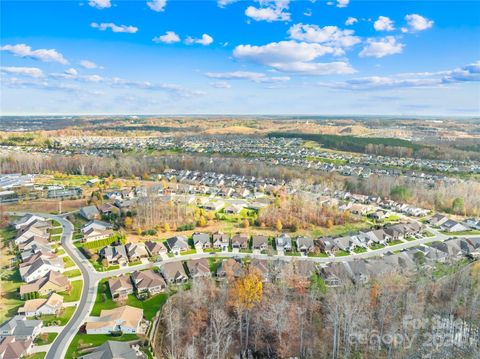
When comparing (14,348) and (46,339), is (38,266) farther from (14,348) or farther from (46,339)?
(14,348)

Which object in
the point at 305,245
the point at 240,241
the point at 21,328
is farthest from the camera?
the point at 240,241

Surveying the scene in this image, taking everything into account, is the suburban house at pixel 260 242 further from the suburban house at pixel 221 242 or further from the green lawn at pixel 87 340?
the green lawn at pixel 87 340

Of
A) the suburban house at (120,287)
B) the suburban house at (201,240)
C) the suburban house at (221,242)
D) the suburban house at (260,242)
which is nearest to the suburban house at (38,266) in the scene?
the suburban house at (120,287)

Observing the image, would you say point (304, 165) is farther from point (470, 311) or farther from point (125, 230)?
point (470, 311)

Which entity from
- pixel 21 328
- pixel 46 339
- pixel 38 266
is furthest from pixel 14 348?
pixel 38 266

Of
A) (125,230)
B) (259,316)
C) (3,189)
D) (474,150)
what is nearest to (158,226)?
(125,230)

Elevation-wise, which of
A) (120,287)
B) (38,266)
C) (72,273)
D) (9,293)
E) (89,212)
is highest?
(89,212)

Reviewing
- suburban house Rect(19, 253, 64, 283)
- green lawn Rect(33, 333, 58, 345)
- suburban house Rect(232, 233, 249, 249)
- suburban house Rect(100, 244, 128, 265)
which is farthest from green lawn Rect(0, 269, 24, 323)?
suburban house Rect(232, 233, 249, 249)
